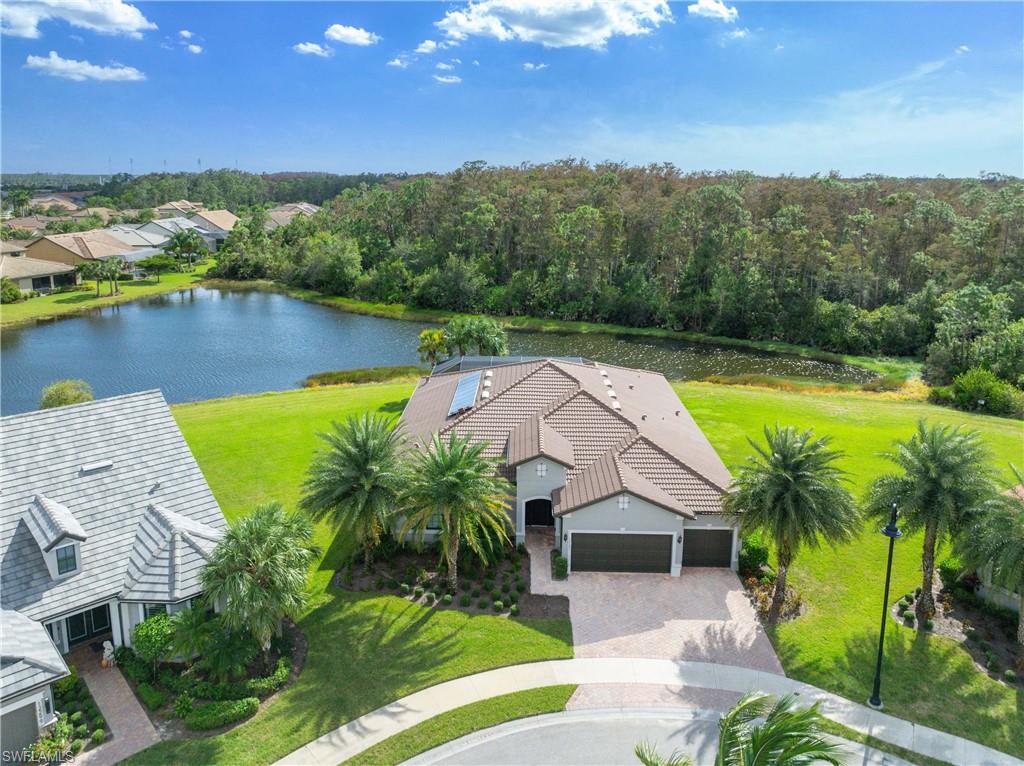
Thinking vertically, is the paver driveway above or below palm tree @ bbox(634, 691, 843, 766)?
below

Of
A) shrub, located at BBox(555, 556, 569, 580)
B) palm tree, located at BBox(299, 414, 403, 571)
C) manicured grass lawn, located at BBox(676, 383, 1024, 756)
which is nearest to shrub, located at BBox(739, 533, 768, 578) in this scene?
manicured grass lawn, located at BBox(676, 383, 1024, 756)

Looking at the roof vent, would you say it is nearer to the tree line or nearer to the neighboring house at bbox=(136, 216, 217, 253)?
the tree line

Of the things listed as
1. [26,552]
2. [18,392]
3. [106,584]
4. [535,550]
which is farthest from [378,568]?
[18,392]

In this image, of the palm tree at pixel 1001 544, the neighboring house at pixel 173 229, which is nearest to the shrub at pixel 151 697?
the palm tree at pixel 1001 544

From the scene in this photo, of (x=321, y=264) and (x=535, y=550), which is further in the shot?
(x=321, y=264)

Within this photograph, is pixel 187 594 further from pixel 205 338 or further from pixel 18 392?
pixel 205 338

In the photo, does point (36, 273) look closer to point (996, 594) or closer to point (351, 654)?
point (351, 654)

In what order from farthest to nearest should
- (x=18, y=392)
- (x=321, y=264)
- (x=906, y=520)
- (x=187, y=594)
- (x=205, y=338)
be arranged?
(x=321, y=264) → (x=205, y=338) → (x=18, y=392) → (x=906, y=520) → (x=187, y=594)
